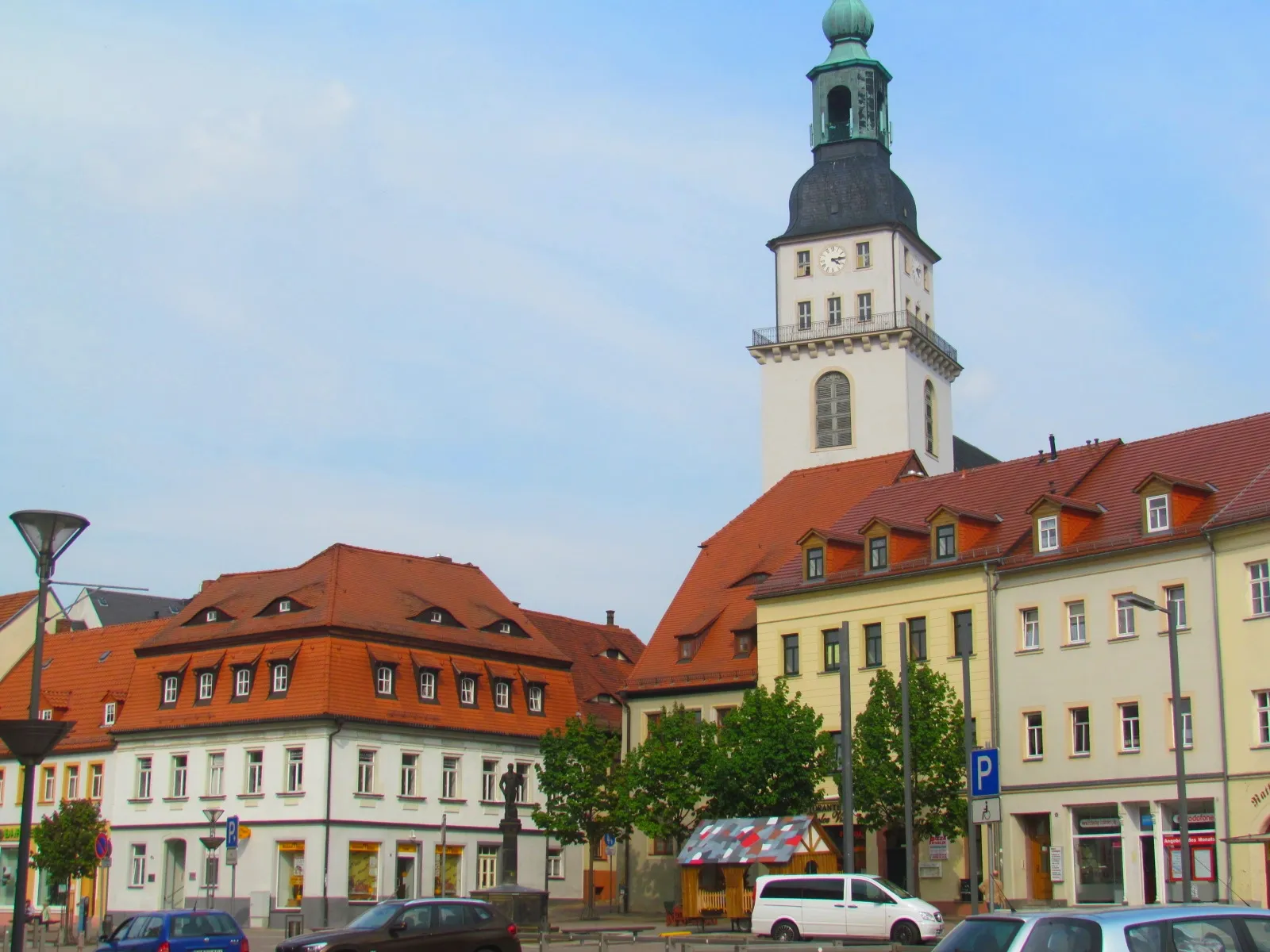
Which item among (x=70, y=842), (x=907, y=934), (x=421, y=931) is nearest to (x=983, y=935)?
(x=421, y=931)

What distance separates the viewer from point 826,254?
80312mm

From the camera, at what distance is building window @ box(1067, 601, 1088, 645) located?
150 ft

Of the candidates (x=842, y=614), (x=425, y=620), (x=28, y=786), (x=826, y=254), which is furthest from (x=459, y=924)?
(x=826, y=254)

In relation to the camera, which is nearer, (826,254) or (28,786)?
(28,786)

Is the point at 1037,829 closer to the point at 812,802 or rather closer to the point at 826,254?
the point at 812,802

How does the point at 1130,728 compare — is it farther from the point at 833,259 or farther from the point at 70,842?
the point at 833,259

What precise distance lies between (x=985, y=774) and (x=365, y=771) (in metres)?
33.9

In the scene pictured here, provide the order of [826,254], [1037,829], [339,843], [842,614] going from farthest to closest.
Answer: [826,254] < [339,843] < [842,614] < [1037,829]

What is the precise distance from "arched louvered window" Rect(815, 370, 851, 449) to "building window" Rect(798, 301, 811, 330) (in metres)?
2.68

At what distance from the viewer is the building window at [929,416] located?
78562 mm

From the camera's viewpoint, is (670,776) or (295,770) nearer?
(670,776)

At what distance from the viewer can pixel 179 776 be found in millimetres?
60719

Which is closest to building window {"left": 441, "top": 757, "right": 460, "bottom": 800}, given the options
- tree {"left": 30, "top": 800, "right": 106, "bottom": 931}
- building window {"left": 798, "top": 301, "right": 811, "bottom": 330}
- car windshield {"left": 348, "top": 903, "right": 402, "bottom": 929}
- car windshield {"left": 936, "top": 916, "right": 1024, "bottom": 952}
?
tree {"left": 30, "top": 800, "right": 106, "bottom": 931}

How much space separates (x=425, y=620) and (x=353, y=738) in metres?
6.25
